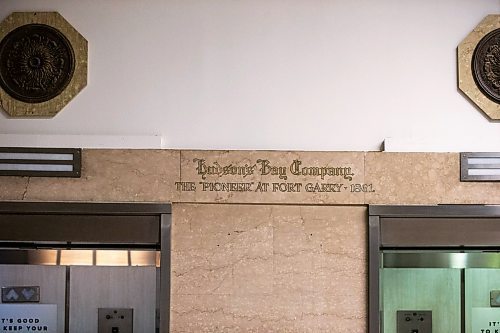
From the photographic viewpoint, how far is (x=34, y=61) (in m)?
4.74

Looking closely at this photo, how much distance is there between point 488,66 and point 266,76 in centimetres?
144

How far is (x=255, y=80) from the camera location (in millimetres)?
4742

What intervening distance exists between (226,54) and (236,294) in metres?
1.54

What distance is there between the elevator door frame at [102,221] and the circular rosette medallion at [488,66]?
216cm

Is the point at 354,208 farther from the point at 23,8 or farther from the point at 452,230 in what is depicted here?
the point at 23,8

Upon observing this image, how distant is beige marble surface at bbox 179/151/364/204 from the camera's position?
15.2ft

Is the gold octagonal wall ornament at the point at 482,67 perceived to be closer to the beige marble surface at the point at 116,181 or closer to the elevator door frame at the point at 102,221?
the beige marble surface at the point at 116,181

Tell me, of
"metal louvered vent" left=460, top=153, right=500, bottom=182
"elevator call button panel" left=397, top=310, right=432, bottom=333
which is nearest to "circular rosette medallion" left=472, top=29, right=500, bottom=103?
"metal louvered vent" left=460, top=153, right=500, bottom=182

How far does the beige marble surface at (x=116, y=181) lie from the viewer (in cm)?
464

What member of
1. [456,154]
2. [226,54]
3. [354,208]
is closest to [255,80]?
[226,54]

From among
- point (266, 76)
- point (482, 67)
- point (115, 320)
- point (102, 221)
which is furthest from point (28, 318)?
point (482, 67)

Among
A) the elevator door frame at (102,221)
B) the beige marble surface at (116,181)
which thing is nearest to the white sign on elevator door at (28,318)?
the elevator door frame at (102,221)

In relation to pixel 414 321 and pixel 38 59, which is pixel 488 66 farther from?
pixel 38 59

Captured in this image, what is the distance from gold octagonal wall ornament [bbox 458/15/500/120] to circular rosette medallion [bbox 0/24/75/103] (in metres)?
2.54
